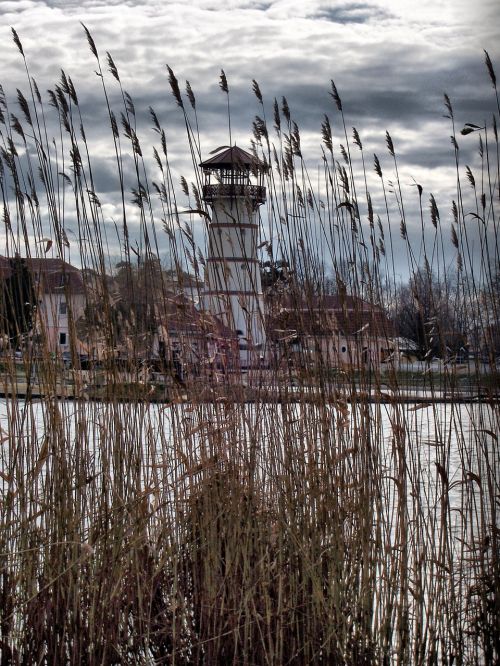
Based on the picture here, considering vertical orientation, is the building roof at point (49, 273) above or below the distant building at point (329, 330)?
above

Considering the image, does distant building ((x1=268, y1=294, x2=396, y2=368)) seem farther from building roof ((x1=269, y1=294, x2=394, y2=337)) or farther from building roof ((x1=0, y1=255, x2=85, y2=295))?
building roof ((x1=0, y1=255, x2=85, y2=295))

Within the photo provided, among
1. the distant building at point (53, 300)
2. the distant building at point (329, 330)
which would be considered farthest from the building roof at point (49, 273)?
the distant building at point (329, 330)

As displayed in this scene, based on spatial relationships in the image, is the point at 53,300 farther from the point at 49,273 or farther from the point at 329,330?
the point at 329,330

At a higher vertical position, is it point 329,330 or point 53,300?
point 53,300

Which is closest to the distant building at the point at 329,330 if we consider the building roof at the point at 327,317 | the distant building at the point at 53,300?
the building roof at the point at 327,317

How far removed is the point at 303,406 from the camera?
2387 millimetres

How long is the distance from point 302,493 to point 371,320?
540 millimetres

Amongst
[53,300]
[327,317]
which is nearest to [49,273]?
[53,300]

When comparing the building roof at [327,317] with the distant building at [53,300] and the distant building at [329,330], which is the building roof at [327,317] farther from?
the distant building at [53,300]

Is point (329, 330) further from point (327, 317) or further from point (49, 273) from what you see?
point (49, 273)

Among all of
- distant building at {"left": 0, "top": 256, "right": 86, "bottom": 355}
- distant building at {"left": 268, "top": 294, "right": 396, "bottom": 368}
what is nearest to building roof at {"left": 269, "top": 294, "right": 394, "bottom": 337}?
distant building at {"left": 268, "top": 294, "right": 396, "bottom": 368}

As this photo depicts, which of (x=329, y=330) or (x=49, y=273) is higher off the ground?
(x=49, y=273)

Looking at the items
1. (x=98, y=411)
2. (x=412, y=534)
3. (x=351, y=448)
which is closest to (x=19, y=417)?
(x=98, y=411)

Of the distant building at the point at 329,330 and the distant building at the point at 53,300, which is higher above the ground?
the distant building at the point at 53,300
